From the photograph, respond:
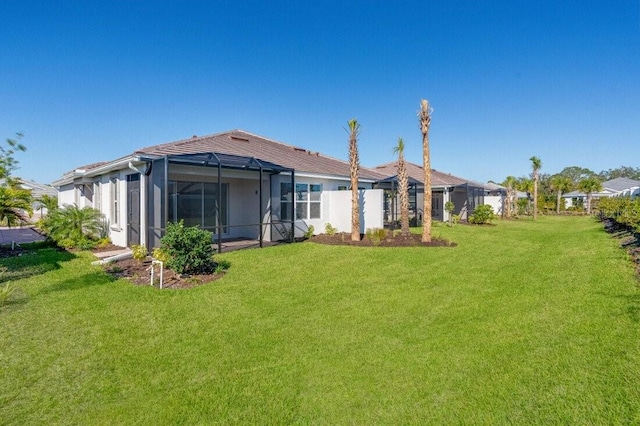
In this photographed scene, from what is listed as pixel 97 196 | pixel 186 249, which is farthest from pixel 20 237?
pixel 186 249

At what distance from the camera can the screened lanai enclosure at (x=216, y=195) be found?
33.6 ft

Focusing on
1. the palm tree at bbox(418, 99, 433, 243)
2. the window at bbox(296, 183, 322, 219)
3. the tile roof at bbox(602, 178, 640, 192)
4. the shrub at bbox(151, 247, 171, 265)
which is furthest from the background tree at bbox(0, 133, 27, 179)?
the tile roof at bbox(602, 178, 640, 192)

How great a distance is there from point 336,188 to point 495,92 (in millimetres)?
10187

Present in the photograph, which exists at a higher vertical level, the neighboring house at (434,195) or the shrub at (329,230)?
the neighboring house at (434,195)

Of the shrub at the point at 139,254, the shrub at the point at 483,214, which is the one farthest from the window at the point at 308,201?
the shrub at the point at 483,214

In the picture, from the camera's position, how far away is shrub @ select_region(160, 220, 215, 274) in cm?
793

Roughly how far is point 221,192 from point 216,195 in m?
0.29

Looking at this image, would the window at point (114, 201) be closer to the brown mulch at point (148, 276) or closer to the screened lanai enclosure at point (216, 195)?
the screened lanai enclosure at point (216, 195)

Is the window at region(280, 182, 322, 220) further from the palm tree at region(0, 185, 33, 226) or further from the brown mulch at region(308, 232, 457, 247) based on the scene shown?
the palm tree at region(0, 185, 33, 226)

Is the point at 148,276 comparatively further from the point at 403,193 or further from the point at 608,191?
the point at 608,191

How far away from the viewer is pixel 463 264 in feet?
30.5

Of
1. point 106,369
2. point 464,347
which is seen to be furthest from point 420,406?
point 106,369

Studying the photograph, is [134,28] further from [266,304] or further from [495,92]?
[495,92]

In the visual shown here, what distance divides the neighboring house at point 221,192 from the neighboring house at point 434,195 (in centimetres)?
277
